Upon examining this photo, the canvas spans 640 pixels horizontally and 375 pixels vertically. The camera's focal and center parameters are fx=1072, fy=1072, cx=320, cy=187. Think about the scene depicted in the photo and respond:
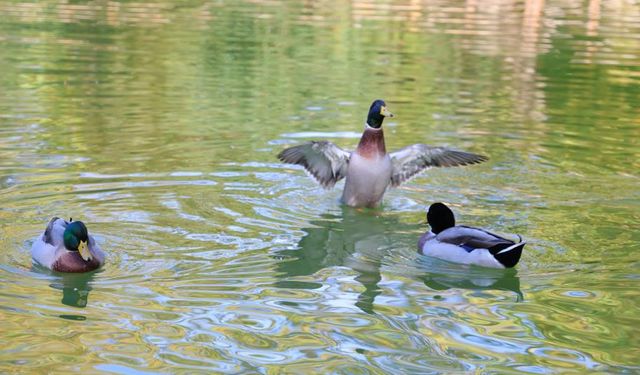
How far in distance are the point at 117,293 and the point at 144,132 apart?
21.3ft

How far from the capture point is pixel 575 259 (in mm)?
8859

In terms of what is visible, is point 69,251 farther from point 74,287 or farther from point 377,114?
point 377,114

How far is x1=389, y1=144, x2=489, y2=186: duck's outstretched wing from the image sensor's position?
1107cm

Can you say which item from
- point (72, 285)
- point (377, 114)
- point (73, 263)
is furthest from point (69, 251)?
point (377, 114)

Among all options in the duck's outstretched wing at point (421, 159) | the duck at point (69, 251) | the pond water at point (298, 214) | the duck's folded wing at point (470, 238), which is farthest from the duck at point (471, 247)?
the duck at point (69, 251)

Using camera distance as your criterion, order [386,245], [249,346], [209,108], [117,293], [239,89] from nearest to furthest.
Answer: [249,346] → [117,293] → [386,245] → [209,108] → [239,89]

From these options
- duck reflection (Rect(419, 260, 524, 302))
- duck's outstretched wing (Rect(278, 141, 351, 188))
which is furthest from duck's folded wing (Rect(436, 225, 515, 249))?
duck's outstretched wing (Rect(278, 141, 351, 188))

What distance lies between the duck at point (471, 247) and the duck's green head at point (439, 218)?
0.11 feet

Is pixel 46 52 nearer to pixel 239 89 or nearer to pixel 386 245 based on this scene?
pixel 239 89

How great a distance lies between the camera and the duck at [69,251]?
8102mm

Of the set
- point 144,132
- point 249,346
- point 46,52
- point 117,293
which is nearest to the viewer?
point 249,346

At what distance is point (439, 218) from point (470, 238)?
0.63m

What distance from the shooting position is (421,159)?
444 inches

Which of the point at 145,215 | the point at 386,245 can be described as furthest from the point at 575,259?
the point at 145,215
